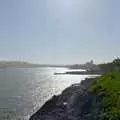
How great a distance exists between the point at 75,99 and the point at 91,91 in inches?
151

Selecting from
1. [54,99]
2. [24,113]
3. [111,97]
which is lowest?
[24,113]

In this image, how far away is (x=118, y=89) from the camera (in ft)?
73.3

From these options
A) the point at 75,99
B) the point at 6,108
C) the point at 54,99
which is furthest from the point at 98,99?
the point at 6,108

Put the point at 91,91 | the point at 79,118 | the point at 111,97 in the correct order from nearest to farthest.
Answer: the point at 111,97 → the point at 79,118 → the point at 91,91

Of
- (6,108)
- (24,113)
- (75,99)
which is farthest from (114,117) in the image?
(6,108)

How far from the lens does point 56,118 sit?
90.6 feet

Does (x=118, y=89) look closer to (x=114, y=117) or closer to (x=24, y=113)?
(x=114, y=117)

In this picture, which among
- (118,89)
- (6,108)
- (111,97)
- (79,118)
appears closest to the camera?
(111,97)

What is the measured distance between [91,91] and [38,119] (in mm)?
7638

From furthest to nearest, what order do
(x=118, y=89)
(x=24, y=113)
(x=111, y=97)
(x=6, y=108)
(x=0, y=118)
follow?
(x=6, y=108) → (x=24, y=113) → (x=0, y=118) → (x=118, y=89) → (x=111, y=97)

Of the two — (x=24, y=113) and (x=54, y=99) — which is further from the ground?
(x=54, y=99)

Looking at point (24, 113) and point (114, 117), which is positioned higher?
point (114, 117)

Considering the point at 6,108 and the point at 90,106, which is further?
the point at 6,108

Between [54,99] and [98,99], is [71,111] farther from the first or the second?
[54,99]
